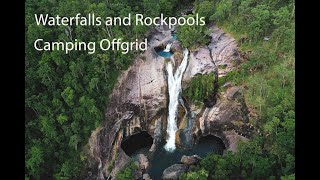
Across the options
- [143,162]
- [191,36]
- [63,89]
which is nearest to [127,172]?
[143,162]

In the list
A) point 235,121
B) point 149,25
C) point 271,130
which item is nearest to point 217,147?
point 235,121

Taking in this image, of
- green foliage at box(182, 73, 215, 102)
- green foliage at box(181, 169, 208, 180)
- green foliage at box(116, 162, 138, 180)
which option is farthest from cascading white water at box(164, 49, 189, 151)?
green foliage at box(181, 169, 208, 180)

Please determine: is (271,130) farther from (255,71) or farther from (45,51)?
(45,51)

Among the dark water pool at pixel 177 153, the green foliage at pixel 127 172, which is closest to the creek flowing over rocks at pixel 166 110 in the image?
the dark water pool at pixel 177 153

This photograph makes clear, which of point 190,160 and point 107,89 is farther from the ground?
point 107,89

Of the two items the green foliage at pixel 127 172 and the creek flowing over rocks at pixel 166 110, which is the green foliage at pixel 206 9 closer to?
the creek flowing over rocks at pixel 166 110

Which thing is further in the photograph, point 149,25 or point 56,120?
point 149,25

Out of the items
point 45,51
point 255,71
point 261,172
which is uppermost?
point 45,51

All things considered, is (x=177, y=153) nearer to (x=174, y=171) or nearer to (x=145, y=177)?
(x=174, y=171)
